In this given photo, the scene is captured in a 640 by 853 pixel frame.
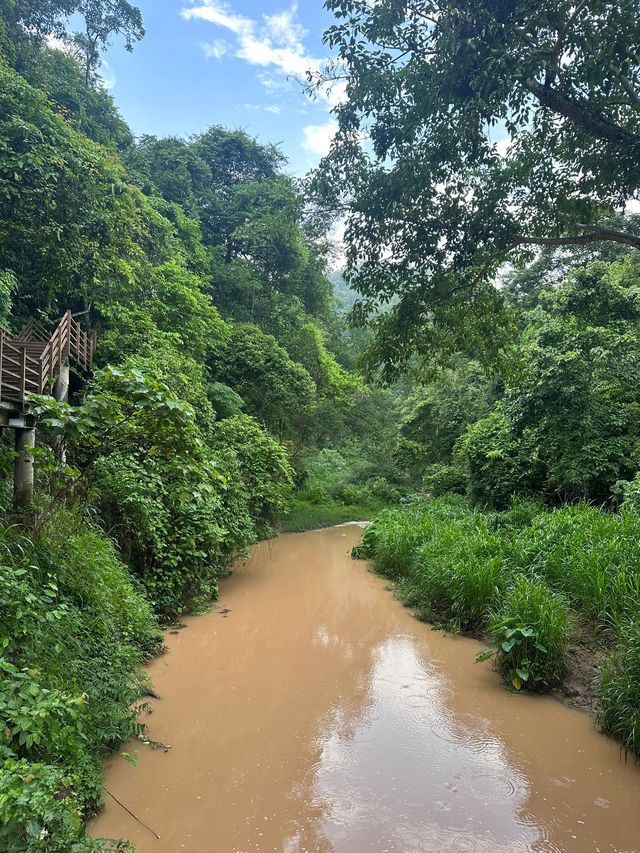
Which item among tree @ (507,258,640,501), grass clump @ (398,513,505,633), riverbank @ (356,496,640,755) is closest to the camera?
riverbank @ (356,496,640,755)

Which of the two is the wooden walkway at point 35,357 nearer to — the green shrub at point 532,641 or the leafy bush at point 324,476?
the green shrub at point 532,641

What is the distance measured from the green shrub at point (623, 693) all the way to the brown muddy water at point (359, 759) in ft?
0.64

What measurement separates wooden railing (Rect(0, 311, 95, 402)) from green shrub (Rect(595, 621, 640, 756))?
6.16 m

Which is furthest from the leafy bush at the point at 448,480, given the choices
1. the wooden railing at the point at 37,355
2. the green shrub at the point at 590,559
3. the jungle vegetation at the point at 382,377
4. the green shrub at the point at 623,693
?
the green shrub at the point at 623,693

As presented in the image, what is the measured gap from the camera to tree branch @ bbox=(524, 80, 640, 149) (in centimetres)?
450

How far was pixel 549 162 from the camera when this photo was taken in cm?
549

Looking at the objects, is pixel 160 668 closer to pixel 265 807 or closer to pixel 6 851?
pixel 265 807

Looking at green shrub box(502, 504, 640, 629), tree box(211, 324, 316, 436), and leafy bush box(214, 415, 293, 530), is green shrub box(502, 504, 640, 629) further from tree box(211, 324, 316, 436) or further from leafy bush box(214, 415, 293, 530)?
tree box(211, 324, 316, 436)

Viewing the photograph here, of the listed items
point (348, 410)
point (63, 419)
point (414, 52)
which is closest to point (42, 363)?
point (63, 419)

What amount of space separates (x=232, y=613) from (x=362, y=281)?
19.4 ft

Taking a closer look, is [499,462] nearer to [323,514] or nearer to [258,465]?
[258,465]

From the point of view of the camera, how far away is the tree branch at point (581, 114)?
450 centimetres

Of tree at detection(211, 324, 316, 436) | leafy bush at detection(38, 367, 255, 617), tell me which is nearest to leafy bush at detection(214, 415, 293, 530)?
leafy bush at detection(38, 367, 255, 617)

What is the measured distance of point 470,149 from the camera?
493 centimetres
